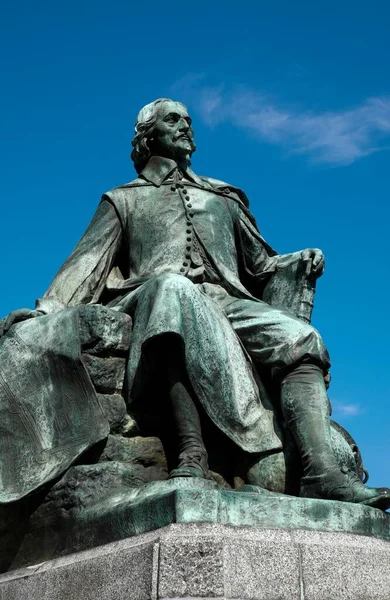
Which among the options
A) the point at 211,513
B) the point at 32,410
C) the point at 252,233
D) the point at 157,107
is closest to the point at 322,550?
the point at 211,513

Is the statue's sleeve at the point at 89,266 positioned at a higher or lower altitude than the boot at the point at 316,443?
higher

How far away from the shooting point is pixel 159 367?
21.6 ft

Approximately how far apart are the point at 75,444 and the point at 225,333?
1.25m

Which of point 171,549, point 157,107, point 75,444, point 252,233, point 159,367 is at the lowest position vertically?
point 171,549

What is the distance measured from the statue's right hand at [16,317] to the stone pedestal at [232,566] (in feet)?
6.32

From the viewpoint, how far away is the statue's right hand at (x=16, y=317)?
7142 mm

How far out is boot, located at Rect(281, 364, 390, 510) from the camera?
19.9 ft

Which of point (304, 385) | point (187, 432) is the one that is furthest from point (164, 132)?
point (187, 432)

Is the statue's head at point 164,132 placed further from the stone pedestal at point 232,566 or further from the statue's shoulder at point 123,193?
the stone pedestal at point 232,566

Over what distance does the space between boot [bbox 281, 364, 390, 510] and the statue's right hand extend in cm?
189

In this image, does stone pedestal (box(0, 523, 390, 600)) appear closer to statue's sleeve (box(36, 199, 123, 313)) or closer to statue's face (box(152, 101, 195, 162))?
statue's sleeve (box(36, 199, 123, 313))

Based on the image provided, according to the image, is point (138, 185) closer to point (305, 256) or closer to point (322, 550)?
point (305, 256)

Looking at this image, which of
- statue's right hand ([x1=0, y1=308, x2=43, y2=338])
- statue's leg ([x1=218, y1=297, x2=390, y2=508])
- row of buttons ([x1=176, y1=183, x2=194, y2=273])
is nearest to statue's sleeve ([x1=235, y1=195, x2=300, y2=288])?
row of buttons ([x1=176, y1=183, x2=194, y2=273])

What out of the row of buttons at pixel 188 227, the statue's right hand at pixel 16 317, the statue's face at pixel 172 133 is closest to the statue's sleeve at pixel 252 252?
the row of buttons at pixel 188 227
